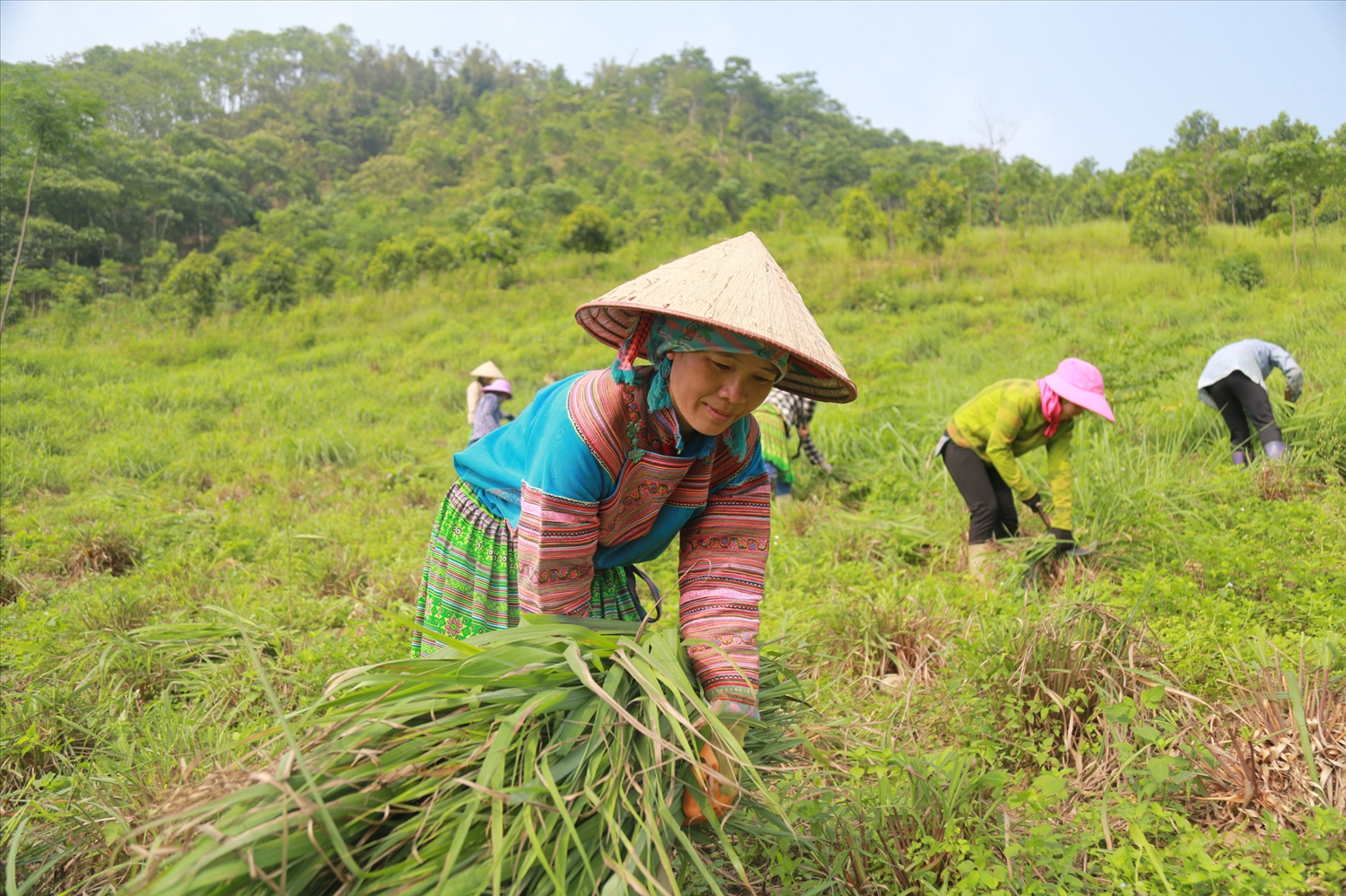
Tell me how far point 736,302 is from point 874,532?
3.32m

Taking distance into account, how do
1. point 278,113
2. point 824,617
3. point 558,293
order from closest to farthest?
1. point 824,617
2. point 558,293
3. point 278,113

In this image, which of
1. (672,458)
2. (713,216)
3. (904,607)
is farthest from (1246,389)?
(713,216)

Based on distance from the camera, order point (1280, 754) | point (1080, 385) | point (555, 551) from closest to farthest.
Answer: point (555, 551), point (1280, 754), point (1080, 385)

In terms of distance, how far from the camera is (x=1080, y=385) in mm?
3549

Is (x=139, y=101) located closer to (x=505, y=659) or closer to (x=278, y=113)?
(x=278, y=113)

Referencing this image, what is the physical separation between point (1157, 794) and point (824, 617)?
143 centimetres

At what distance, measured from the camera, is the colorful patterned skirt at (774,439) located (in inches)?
190

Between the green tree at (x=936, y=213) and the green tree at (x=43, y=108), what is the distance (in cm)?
1163

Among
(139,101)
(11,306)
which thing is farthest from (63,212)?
(139,101)

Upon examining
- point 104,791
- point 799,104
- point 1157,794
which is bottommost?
point 104,791

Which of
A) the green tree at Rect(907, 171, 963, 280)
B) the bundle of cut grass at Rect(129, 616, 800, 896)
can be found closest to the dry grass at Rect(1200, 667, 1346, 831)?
the bundle of cut grass at Rect(129, 616, 800, 896)

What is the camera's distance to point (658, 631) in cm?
144

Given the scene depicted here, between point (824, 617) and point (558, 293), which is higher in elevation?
point (558, 293)

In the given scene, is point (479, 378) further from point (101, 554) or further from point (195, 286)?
point (195, 286)
